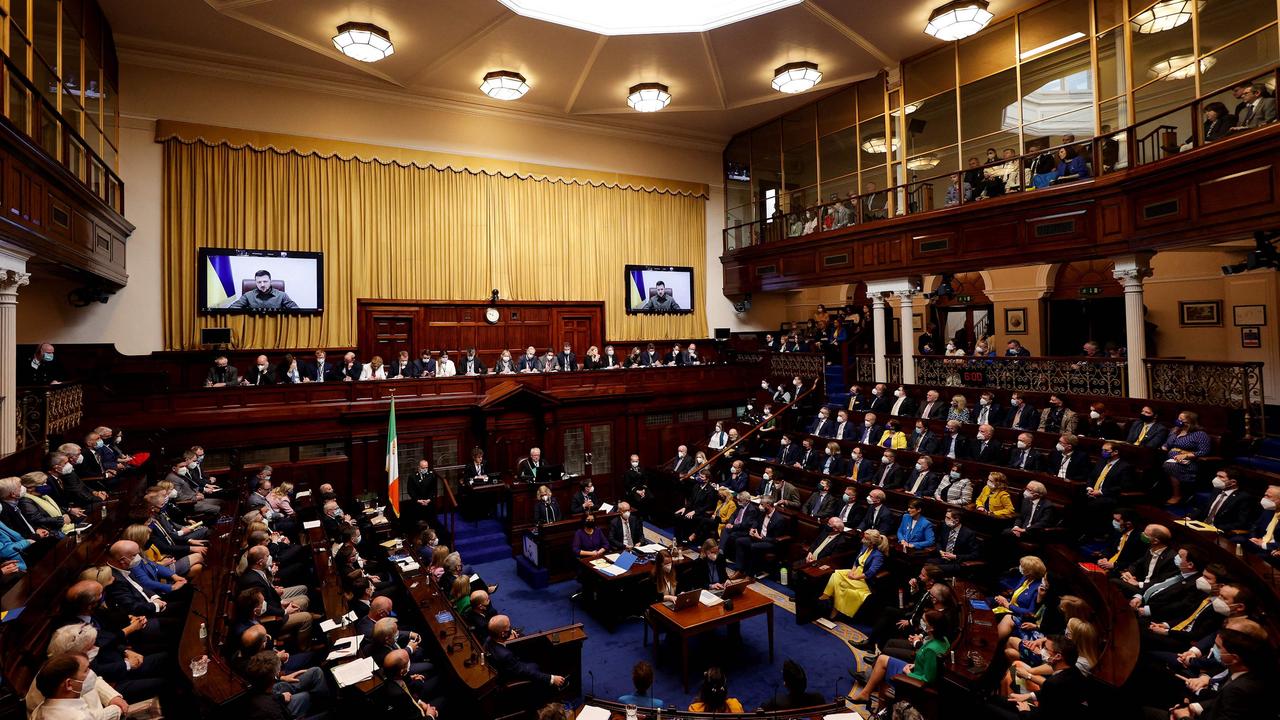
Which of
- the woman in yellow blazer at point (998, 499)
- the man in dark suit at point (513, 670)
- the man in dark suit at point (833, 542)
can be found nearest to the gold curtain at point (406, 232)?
the man in dark suit at point (833, 542)

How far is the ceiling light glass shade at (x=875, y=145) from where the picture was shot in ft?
46.2

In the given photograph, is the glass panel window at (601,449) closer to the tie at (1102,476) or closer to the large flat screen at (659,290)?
the large flat screen at (659,290)

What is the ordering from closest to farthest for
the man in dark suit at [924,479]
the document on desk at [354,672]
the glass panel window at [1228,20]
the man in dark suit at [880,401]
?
the document on desk at [354,672] → the man in dark suit at [924,479] → the glass panel window at [1228,20] → the man in dark suit at [880,401]

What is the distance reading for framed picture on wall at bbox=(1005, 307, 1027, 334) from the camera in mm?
16281

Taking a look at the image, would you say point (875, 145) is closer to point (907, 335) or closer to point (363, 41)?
point (907, 335)

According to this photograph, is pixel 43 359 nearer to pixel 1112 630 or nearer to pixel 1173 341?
pixel 1112 630

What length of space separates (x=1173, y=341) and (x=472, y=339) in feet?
Result: 49.6

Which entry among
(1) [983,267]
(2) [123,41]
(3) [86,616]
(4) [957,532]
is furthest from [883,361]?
(2) [123,41]

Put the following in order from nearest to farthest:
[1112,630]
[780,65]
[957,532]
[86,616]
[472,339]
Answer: [86,616] < [1112,630] < [957,532] < [780,65] < [472,339]

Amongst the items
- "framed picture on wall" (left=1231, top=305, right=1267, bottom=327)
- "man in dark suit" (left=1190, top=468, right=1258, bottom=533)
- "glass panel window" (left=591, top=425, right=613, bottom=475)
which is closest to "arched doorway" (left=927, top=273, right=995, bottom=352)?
"framed picture on wall" (left=1231, top=305, right=1267, bottom=327)

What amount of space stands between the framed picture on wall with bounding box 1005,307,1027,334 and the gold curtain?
7712 mm

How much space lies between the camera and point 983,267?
12.0 metres

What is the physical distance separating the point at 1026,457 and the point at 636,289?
10.2 meters

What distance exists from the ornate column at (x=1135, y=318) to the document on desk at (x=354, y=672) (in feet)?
35.7
